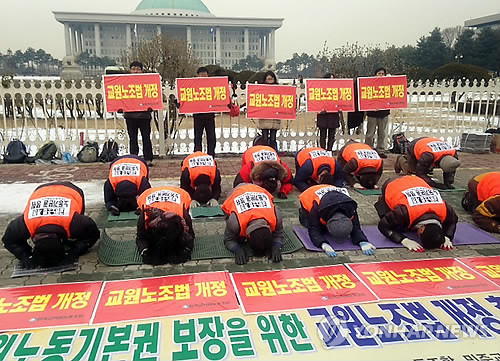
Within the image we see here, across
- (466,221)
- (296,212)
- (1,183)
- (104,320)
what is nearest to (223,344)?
(104,320)

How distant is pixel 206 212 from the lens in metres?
5.40

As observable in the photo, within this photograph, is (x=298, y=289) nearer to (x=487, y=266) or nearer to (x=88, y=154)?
(x=487, y=266)

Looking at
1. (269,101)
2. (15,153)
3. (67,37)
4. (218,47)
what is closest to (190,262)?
(269,101)

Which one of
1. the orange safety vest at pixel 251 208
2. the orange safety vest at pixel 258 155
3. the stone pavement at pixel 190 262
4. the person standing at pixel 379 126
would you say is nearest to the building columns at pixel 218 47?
the person standing at pixel 379 126

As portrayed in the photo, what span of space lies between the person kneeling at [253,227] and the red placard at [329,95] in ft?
15.9

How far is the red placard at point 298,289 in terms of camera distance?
3.24 m

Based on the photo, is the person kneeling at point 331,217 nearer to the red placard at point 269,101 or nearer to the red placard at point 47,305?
the red placard at point 47,305

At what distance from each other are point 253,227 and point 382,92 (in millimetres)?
6258

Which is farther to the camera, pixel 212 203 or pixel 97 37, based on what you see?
pixel 97 37

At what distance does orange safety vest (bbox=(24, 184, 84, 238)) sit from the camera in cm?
362

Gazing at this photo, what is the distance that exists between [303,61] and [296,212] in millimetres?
74632

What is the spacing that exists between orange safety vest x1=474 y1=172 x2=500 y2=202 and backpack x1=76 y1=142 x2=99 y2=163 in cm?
693

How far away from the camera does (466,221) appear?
521 centimetres

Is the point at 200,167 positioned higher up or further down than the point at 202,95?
further down
